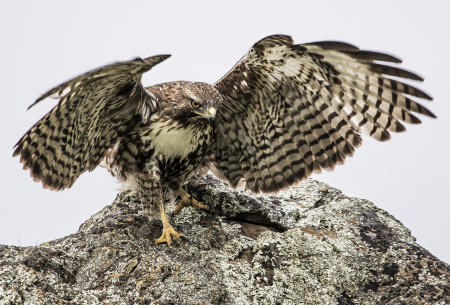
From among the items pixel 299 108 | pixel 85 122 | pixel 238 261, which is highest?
pixel 299 108

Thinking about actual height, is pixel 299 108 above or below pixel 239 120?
above

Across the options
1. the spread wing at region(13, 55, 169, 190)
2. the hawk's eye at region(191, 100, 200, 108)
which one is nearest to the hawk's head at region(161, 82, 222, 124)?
the hawk's eye at region(191, 100, 200, 108)

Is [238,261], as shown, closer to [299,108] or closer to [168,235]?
[168,235]

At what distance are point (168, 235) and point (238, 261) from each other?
29.9 inches

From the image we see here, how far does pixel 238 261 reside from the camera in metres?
4.88

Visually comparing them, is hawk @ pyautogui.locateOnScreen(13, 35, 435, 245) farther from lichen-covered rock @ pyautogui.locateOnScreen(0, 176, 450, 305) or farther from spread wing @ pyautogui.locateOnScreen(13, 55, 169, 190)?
lichen-covered rock @ pyautogui.locateOnScreen(0, 176, 450, 305)

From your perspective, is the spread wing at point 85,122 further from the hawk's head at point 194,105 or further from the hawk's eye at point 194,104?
the hawk's eye at point 194,104

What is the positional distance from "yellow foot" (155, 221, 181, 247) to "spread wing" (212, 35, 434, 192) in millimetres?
1410

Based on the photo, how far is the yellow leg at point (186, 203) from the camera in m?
5.90

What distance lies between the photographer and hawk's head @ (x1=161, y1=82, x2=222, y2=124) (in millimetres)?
5750

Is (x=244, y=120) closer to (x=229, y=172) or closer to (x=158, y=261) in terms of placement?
(x=229, y=172)

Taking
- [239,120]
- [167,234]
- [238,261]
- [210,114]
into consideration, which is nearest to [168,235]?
[167,234]

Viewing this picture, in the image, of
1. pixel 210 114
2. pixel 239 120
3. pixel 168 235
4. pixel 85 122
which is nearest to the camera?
pixel 168 235

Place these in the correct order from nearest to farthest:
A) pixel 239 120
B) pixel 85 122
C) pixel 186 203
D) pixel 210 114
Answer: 1. pixel 85 122
2. pixel 210 114
3. pixel 186 203
4. pixel 239 120
